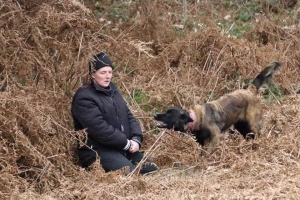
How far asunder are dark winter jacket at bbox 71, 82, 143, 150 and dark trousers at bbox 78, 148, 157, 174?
87 mm

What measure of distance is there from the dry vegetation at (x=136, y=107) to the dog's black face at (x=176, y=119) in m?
0.16

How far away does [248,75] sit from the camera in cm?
1155

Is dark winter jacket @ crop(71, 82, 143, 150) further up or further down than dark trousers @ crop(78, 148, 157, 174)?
further up

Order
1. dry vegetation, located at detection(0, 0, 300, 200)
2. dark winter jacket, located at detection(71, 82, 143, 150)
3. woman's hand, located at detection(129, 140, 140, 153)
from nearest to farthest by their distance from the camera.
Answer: dry vegetation, located at detection(0, 0, 300, 200) → dark winter jacket, located at detection(71, 82, 143, 150) → woman's hand, located at detection(129, 140, 140, 153)

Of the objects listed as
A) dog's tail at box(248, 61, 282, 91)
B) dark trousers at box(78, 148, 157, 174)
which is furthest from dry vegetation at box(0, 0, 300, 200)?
dog's tail at box(248, 61, 282, 91)

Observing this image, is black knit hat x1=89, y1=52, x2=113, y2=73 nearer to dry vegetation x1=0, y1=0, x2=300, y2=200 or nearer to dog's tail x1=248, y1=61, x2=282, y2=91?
dry vegetation x1=0, y1=0, x2=300, y2=200

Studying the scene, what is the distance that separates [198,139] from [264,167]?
1660mm

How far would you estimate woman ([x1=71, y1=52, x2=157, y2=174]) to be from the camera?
24.6 feet

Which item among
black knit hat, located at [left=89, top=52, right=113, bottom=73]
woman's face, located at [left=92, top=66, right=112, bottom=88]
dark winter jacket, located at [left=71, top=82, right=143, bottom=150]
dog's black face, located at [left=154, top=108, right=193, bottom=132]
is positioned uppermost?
Answer: black knit hat, located at [left=89, top=52, right=113, bottom=73]

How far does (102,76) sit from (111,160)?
3.64ft

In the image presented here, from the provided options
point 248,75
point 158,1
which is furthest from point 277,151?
point 158,1

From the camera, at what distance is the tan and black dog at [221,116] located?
8.38 meters

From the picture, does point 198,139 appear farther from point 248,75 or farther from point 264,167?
point 248,75

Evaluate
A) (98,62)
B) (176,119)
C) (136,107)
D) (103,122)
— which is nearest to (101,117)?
(103,122)
